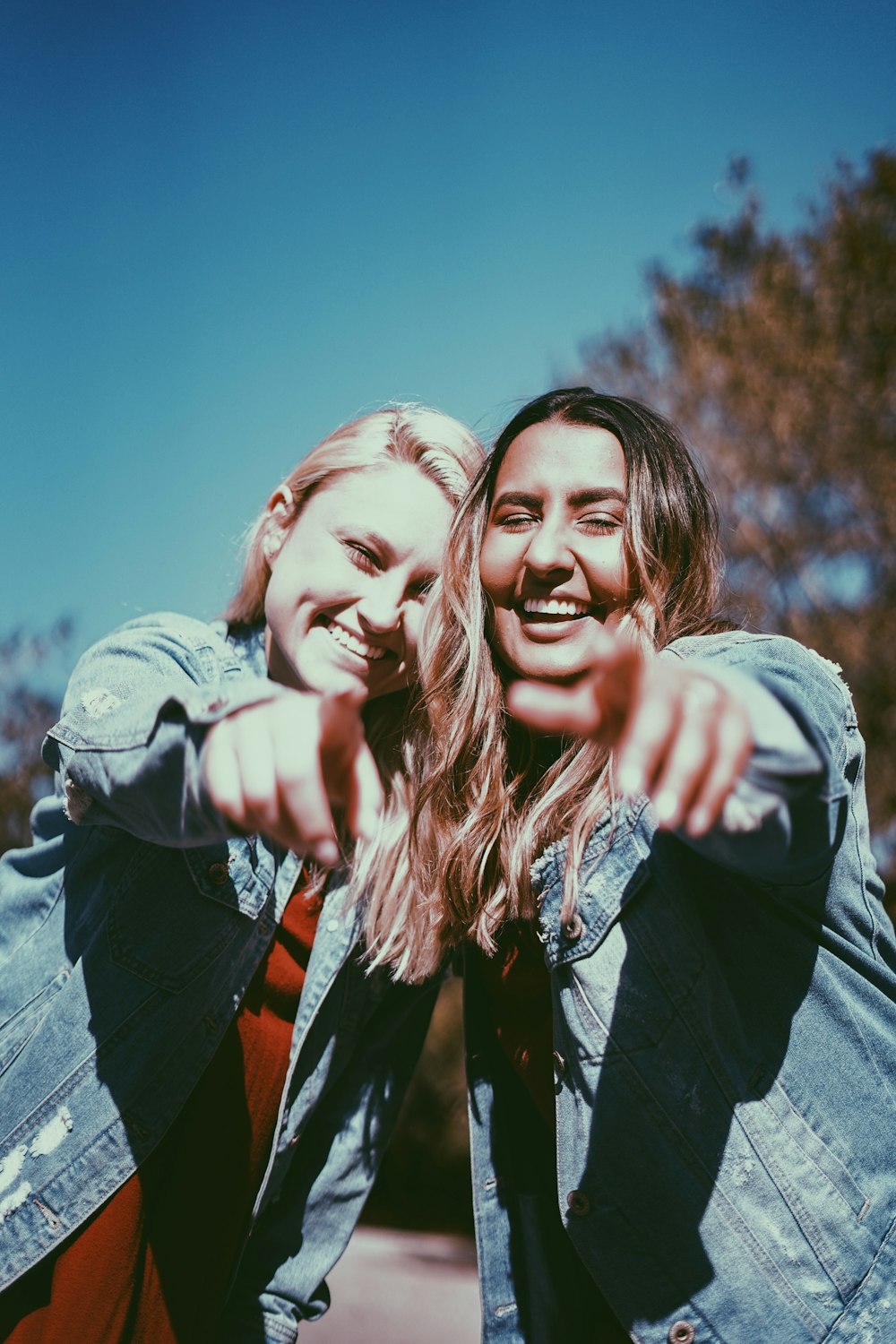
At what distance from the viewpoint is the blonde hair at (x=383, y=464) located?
93.1 inches

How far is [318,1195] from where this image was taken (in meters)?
2.24

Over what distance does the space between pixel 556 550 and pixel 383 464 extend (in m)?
0.60

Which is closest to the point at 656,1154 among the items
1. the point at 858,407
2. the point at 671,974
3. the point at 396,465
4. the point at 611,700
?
the point at 671,974

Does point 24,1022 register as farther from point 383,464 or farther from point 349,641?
point 383,464

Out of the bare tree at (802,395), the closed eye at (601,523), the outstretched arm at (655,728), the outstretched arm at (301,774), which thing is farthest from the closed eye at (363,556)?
the bare tree at (802,395)

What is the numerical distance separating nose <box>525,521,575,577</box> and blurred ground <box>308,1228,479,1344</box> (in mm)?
3900

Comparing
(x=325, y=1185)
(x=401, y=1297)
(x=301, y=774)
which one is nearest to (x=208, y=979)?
(x=325, y=1185)

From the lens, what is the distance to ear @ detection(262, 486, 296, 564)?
245cm

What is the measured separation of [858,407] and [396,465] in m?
7.96

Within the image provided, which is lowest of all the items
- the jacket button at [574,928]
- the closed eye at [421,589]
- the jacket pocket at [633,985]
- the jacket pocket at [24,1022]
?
the jacket pocket at [24,1022]

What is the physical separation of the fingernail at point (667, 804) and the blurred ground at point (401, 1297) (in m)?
4.39

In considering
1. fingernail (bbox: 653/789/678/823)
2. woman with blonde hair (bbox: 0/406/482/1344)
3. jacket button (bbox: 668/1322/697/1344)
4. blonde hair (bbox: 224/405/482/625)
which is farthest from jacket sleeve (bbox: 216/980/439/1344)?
fingernail (bbox: 653/789/678/823)

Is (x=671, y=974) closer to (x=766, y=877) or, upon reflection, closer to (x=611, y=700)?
(x=766, y=877)

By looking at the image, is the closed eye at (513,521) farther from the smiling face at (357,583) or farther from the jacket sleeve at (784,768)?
the jacket sleeve at (784,768)
